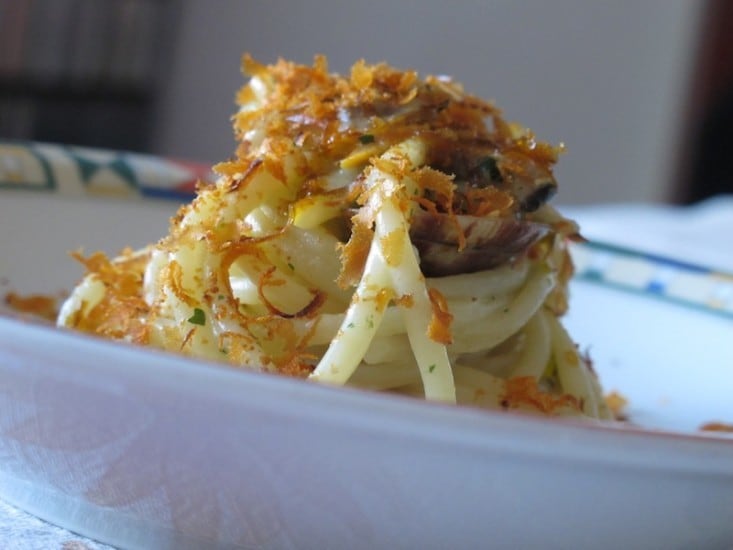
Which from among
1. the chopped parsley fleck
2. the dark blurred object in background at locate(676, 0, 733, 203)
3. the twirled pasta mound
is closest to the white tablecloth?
the twirled pasta mound

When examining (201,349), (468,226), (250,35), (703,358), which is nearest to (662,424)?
(703,358)

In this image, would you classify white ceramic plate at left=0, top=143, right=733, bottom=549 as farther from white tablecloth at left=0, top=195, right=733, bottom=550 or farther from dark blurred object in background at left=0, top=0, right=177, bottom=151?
dark blurred object in background at left=0, top=0, right=177, bottom=151

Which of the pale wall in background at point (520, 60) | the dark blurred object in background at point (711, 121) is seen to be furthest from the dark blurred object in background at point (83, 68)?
the dark blurred object in background at point (711, 121)

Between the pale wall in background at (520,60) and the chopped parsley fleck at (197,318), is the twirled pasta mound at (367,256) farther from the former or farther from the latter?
the pale wall in background at (520,60)

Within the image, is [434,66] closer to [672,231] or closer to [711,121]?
[711,121]

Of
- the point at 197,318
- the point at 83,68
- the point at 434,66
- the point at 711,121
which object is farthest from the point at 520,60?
the point at 197,318
